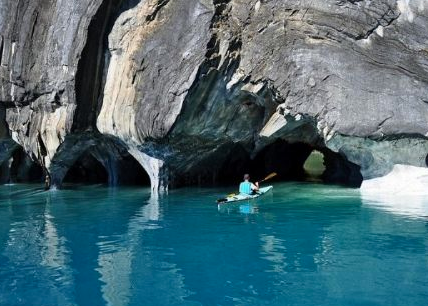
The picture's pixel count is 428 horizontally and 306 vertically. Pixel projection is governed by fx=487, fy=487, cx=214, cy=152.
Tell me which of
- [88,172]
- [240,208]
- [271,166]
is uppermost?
[271,166]

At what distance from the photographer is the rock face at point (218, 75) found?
1831 centimetres

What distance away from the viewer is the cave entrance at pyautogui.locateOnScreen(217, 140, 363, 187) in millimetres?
28092

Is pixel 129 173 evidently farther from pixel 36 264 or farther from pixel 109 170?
pixel 36 264

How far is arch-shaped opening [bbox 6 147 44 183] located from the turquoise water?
46.7ft

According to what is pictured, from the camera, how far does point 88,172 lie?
31844 mm

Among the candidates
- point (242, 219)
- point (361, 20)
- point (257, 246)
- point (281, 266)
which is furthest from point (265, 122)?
point (281, 266)

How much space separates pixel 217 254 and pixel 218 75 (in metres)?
10.2

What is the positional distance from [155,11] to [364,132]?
31.9 ft

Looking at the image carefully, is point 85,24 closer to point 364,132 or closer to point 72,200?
point 72,200

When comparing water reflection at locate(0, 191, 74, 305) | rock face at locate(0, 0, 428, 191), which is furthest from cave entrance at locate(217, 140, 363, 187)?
water reflection at locate(0, 191, 74, 305)

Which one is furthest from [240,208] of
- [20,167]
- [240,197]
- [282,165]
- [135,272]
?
[20,167]

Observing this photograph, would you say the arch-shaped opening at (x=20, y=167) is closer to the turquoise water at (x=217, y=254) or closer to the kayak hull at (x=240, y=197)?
the turquoise water at (x=217, y=254)

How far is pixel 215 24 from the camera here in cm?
1869

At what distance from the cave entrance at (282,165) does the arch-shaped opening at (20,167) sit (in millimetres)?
12240
